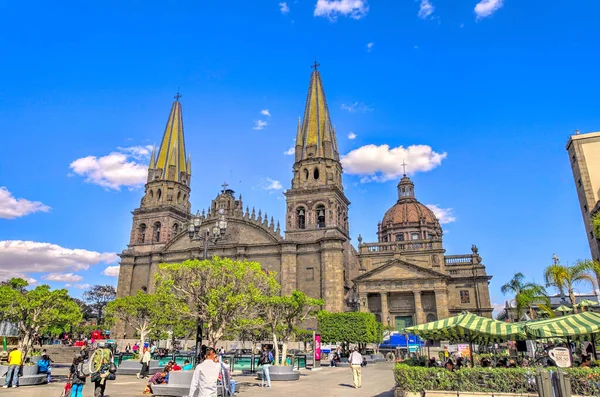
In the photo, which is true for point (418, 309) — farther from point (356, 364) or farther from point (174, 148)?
point (174, 148)

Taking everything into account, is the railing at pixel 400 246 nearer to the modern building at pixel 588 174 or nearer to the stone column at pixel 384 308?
the stone column at pixel 384 308

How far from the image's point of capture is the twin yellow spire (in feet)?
183

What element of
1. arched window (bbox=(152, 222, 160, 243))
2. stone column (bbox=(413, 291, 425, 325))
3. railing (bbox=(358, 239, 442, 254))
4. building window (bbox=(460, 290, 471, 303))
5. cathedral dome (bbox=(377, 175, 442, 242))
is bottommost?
stone column (bbox=(413, 291, 425, 325))

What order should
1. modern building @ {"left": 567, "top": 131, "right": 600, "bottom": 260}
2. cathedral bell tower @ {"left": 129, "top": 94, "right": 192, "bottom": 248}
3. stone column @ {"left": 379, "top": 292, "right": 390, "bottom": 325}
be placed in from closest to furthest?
modern building @ {"left": 567, "top": 131, "right": 600, "bottom": 260} < stone column @ {"left": 379, "top": 292, "right": 390, "bottom": 325} < cathedral bell tower @ {"left": 129, "top": 94, "right": 192, "bottom": 248}

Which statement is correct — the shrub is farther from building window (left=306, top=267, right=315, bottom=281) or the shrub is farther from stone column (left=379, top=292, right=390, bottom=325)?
stone column (left=379, top=292, right=390, bottom=325)

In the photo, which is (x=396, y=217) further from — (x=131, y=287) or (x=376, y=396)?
(x=376, y=396)

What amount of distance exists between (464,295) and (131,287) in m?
40.4

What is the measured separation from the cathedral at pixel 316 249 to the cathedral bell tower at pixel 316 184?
0.11 meters

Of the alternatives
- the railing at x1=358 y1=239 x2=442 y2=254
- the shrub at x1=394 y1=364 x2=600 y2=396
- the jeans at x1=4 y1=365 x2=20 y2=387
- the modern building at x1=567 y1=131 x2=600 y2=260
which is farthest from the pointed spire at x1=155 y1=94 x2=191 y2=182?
the shrub at x1=394 y1=364 x2=600 y2=396

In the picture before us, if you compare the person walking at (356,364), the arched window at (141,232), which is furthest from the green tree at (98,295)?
the person walking at (356,364)

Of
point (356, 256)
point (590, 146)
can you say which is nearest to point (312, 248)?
point (356, 256)

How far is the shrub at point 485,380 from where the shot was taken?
11438 millimetres

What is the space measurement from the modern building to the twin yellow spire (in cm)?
4517

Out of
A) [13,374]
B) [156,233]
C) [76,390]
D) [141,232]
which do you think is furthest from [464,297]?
[76,390]
